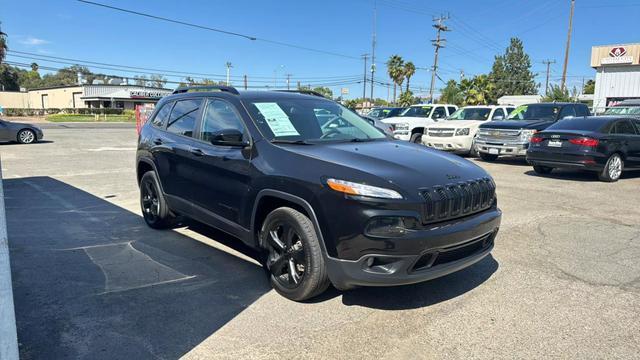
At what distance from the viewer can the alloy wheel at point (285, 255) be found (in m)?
3.84

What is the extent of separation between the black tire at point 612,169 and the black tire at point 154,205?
367 inches

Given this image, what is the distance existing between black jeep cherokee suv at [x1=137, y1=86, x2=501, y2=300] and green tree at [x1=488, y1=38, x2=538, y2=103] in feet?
309

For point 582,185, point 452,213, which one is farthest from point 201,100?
point 582,185

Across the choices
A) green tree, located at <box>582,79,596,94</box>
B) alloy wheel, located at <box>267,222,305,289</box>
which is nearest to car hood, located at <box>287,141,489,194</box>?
alloy wheel, located at <box>267,222,305,289</box>

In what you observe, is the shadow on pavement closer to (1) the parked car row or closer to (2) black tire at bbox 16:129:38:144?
(1) the parked car row

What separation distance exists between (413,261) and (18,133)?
1991 cm

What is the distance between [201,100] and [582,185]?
8.53 metres

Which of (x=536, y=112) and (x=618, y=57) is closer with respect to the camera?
(x=536, y=112)

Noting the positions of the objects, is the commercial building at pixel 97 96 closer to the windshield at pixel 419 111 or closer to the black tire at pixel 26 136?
the black tire at pixel 26 136

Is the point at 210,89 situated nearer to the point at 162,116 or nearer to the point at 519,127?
the point at 162,116

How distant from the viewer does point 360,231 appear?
3.35 meters

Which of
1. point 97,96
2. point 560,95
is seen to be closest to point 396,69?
point 560,95

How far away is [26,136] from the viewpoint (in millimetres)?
18859

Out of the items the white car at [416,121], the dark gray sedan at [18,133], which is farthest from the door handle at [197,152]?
the dark gray sedan at [18,133]
